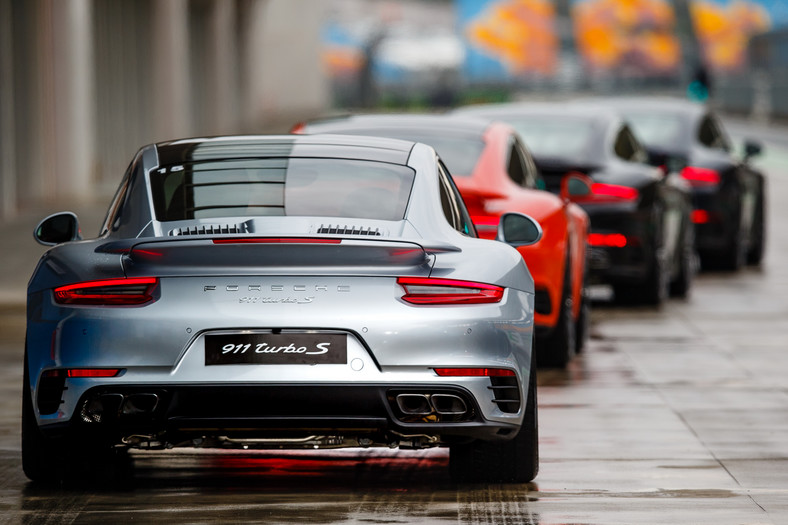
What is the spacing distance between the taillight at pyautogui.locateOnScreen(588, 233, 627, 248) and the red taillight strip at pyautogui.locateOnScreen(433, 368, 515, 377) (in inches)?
287

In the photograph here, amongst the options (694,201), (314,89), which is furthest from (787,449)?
(314,89)

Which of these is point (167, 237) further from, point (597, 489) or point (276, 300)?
point (597, 489)

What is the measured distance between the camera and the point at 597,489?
680cm

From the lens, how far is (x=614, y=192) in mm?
13359

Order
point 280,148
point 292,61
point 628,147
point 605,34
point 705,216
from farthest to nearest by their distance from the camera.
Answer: point 605,34
point 292,61
point 705,216
point 628,147
point 280,148

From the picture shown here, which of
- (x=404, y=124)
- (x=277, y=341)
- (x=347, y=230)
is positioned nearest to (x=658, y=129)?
(x=404, y=124)

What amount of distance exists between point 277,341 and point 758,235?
43.5 feet

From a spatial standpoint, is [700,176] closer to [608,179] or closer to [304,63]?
[608,179]

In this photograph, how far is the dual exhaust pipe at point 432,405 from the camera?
20.1 feet

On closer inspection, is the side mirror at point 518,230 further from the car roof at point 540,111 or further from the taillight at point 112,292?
the car roof at point 540,111

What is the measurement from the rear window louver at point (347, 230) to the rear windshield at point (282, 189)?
0.65 ft

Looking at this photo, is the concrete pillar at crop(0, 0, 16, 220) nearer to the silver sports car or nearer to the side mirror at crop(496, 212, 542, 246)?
the side mirror at crop(496, 212, 542, 246)

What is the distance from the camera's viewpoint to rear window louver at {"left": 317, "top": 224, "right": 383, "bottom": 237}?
639 cm

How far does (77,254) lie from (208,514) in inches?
40.8
